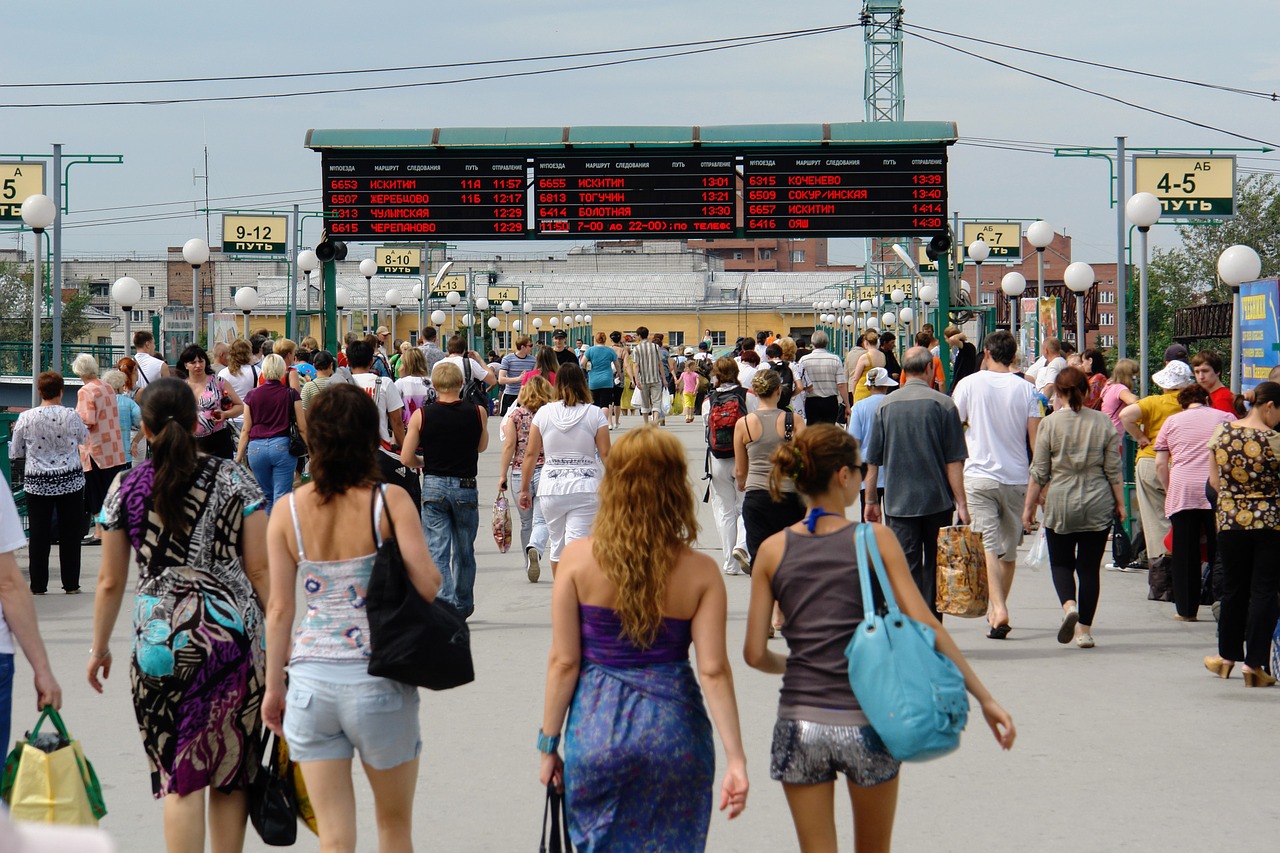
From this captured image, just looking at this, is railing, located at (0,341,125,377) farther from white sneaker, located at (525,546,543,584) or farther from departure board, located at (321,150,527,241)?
white sneaker, located at (525,546,543,584)

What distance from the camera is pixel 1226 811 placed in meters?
5.91

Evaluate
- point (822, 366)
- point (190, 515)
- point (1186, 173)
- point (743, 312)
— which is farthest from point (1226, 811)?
point (743, 312)

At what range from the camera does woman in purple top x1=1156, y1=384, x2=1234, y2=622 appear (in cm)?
923

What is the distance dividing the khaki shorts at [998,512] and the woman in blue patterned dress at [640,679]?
19.0 feet

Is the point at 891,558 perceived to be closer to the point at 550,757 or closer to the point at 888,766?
the point at 888,766

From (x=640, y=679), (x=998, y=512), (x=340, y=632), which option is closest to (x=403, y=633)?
(x=340, y=632)

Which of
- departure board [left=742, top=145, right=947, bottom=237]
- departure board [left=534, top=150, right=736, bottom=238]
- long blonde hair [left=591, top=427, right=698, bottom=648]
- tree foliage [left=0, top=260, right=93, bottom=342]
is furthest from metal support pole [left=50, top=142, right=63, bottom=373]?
tree foliage [left=0, top=260, right=93, bottom=342]

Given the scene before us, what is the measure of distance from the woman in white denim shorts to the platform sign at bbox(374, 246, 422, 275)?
43698 millimetres

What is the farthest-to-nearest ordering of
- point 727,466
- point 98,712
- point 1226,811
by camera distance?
point 727,466, point 98,712, point 1226,811

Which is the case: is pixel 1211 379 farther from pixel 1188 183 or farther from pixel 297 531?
pixel 1188 183

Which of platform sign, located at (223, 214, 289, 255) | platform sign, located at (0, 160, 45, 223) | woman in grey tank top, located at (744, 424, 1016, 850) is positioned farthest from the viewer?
platform sign, located at (223, 214, 289, 255)

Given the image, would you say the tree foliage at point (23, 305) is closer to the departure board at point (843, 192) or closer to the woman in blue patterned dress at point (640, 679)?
the departure board at point (843, 192)

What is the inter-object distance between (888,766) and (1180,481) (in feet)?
19.3

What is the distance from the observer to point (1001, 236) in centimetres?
4338
